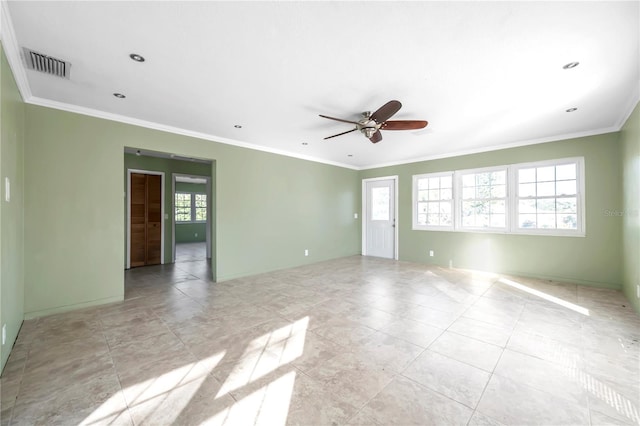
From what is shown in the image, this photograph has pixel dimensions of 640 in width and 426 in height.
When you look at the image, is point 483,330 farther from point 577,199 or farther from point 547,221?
point 577,199

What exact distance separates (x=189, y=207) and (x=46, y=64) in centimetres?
906

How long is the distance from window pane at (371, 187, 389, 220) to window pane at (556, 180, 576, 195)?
11.2ft

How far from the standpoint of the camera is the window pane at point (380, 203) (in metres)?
7.02

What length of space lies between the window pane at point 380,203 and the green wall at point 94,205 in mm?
3240

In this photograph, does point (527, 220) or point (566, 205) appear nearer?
point (566, 205)

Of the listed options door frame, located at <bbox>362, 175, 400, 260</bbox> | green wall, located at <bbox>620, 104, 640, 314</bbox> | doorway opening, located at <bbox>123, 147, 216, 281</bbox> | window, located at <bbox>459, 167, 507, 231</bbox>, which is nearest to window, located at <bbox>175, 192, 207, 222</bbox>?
doorway opening, located at <bbox>123, 147, 216, 281</bbox>

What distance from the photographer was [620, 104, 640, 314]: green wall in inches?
124

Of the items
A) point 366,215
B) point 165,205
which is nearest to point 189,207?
point 165,205

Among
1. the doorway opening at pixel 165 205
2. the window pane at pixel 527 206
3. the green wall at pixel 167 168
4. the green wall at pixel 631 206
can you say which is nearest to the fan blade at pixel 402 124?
the green wall at pixel 631 206

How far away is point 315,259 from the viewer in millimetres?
6391

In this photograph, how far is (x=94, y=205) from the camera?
3.48 m

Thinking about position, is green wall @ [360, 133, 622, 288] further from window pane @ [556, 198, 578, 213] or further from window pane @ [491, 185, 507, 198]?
window pane @ [491, 185, 507, 198]

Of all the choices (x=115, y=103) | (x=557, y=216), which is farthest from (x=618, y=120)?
(x=115, y=103)

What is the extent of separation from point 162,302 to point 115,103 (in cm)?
270
